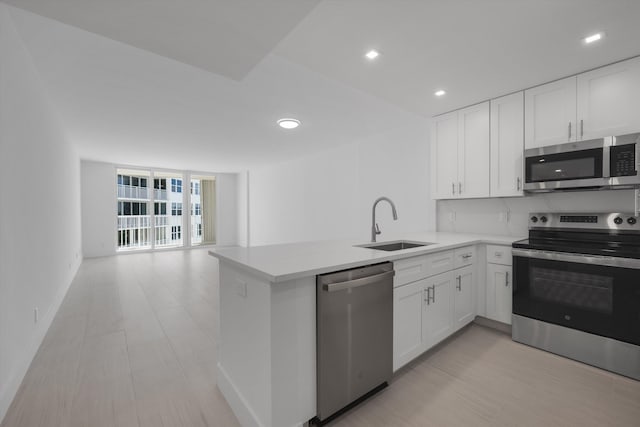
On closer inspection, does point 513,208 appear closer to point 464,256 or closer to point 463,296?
point 464,256

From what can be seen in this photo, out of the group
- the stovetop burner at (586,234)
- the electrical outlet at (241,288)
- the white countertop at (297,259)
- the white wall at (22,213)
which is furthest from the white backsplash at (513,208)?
the white wall at (22,213)

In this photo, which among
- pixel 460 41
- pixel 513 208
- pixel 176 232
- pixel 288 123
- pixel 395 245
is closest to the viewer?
pixel 460 41

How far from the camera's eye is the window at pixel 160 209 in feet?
26.1

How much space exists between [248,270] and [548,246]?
7.99 ft

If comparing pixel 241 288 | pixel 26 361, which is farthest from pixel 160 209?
pixel 241 288

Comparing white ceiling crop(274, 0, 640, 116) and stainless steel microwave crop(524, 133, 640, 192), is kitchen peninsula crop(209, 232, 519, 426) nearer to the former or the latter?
white ceiling crop(274, 0, 640, 116)

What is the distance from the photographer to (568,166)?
2355mm

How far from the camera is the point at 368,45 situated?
Result: 2.02 metres

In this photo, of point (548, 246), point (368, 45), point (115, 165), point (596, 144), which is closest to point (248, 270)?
point (368, 45)

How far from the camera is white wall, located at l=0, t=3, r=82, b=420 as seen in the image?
5.61 ft

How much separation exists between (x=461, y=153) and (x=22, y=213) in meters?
4.23

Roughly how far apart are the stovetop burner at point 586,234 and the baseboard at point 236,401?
2463 millimetres

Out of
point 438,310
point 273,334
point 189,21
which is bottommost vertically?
point 438,310

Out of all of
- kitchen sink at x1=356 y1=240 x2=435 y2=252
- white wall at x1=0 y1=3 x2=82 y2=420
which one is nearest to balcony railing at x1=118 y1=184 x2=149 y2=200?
white wall at x1=0 y1=3 x2=82 y2=420
